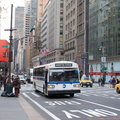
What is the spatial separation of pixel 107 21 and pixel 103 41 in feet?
16.1

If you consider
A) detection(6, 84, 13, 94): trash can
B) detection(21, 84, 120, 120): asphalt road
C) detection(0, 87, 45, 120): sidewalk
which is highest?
detection(6, 84, 13, 94): trash can

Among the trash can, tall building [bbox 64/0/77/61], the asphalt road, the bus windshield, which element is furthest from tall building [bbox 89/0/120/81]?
the asphalt road

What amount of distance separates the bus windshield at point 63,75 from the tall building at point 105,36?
1347 inches

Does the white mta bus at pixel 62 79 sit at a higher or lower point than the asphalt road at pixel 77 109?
higher

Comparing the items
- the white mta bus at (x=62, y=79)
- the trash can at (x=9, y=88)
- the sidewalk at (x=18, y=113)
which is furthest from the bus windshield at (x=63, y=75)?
the sidewalk at (x=18, y=113)

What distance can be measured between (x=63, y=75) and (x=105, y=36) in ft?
150

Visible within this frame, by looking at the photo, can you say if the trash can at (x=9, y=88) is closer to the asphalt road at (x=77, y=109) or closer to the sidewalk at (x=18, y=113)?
the asphalt road at (x=77, y=109)

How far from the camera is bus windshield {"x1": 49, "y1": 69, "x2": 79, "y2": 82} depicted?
22.4 meters

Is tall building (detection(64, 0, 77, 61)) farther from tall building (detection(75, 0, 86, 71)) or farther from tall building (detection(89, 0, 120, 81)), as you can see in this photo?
tall building (detection(89, 0, 120, 81))

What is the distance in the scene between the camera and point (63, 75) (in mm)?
22500

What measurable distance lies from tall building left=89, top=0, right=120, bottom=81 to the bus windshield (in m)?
34.2

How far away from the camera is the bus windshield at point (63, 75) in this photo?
22375mm

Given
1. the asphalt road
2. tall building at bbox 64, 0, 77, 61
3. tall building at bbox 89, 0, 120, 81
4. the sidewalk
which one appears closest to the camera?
the sidewalk

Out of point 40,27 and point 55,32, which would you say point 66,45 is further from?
point 40,27
